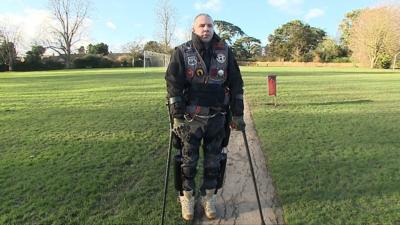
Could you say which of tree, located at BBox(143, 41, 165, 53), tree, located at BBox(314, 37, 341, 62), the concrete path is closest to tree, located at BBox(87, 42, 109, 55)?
tree, located at BBox(143, 41, 165, 53)

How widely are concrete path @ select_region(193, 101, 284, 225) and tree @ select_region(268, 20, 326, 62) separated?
8751 centimetres

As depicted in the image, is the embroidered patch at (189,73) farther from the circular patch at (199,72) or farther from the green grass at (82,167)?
the green grass at (82,167)

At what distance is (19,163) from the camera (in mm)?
6637

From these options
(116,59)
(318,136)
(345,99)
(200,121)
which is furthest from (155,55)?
(200,121)

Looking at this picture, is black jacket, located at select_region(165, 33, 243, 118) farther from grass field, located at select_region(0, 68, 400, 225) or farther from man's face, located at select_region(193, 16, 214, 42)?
grass field, located at select_region(0, 68, 400, 225)

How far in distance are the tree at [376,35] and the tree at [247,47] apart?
3706 cm

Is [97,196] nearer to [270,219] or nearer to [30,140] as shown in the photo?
[270,219]

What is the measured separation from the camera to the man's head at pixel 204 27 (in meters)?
4.24

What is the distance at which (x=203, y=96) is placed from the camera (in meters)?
4.39

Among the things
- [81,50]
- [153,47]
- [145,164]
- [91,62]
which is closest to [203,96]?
[145,164]

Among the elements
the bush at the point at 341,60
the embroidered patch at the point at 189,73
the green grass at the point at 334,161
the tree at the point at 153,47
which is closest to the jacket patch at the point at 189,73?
the embroidered patch at the point at 189,73

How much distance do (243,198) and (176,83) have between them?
191 cm

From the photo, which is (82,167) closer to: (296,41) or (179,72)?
(179,72)

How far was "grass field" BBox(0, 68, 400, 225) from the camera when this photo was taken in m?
4.84
